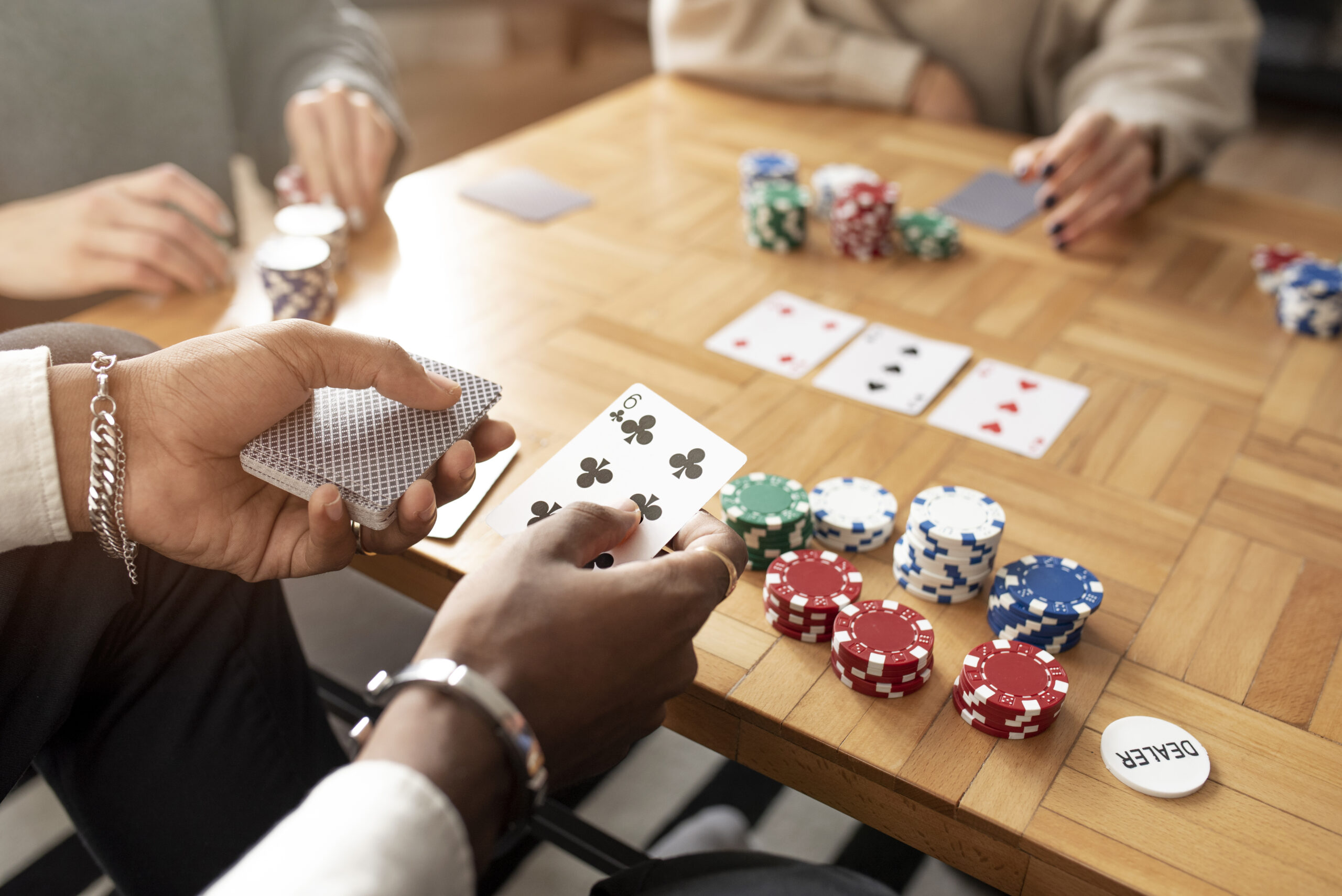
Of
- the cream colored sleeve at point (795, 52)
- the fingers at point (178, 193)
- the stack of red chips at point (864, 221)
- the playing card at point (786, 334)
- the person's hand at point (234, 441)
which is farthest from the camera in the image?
the cream colored sleeve at point (795, 52)

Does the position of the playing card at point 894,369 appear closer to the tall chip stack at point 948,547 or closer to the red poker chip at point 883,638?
the tall chip stack at point 948,547

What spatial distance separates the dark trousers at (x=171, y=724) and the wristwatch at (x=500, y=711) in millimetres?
514

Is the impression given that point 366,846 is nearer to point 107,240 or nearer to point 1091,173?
point 107,240

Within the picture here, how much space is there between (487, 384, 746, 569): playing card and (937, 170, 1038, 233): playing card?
1.12 m

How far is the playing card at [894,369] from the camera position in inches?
59.3

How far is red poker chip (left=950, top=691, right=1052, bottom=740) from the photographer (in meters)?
0.98

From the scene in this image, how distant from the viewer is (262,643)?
1342 millimetres

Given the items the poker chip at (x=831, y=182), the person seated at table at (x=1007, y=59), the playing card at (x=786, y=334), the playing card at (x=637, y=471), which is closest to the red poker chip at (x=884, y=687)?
the playing card at (x=637, y=471)

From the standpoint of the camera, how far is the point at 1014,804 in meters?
0.92

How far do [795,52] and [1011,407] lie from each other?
1.42 metres

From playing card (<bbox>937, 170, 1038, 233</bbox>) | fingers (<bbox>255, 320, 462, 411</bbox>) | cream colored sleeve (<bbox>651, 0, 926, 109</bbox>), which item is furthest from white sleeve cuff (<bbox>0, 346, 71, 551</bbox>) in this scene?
cream colored sleeve (<bbox>651, 0, 926, 109</bbox>)

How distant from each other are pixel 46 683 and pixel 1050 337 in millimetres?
1497

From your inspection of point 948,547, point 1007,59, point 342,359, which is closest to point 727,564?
point 948,547

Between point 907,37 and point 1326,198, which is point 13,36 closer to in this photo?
point 907,37
